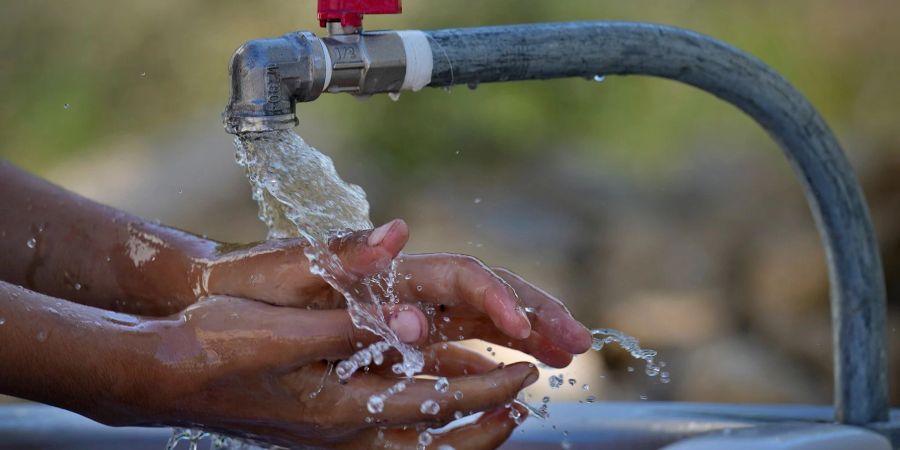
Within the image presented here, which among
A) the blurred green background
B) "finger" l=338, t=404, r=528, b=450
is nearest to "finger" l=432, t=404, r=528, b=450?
"finger" l=338, t=404, r=528, b=450

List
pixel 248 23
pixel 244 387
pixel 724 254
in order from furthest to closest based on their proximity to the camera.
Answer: pixel 248 23 < pixel 724 254 < pixel 244 387

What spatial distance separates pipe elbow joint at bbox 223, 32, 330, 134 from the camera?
2.53ft

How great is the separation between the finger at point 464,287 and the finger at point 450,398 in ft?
0.12

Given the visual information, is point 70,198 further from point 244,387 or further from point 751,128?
point 751,128

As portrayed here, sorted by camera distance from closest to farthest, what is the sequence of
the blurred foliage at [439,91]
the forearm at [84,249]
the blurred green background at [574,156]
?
1. the forearm at [84,249]
2. the blurred green background at [574,156]
3. the blurred foliage at [439,91]

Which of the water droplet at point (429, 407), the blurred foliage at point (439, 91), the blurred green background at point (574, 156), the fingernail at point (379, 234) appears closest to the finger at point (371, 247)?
the fingernail at point (379, 234)

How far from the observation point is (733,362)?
2.88m

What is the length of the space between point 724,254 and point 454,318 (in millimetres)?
2331

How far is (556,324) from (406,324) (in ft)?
0.46

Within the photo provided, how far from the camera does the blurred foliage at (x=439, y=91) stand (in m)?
3.37

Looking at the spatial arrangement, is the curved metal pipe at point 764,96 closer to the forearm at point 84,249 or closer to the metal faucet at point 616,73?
the metal faucet at point 616,73

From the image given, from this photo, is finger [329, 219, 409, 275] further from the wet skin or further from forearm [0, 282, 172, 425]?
forearm [0, 282, 172, 425]

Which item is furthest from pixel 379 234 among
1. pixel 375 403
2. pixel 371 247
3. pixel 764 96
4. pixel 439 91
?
pixel 439 91

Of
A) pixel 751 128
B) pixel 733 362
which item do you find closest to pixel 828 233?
pixel 733 362
